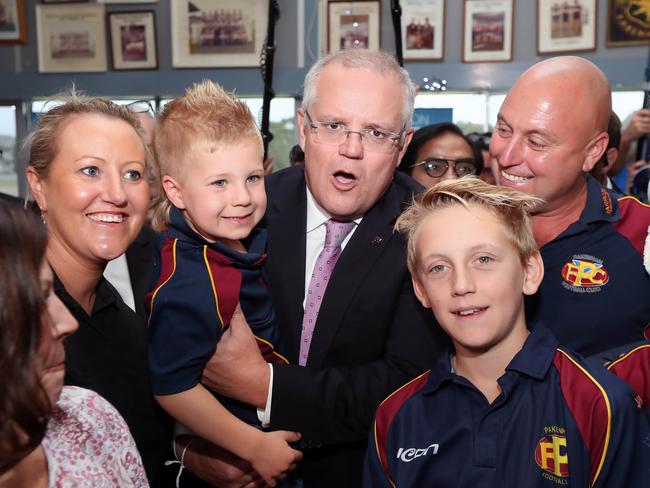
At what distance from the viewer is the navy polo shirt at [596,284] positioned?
1.92 meters

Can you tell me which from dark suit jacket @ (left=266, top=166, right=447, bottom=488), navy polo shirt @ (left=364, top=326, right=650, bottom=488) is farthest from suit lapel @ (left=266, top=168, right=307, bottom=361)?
navy polo shirt @ (left=364, top=326, right=650, bottom=488)

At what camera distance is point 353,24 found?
529 centimetres

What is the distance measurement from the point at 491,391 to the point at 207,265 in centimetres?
80

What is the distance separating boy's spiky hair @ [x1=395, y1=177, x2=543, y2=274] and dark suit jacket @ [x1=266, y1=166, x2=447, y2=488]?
11 centimetres

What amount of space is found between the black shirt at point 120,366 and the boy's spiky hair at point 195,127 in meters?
0.30

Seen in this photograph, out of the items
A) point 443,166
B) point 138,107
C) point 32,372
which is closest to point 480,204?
point 32,372

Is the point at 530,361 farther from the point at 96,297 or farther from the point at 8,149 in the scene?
the point at 8,149

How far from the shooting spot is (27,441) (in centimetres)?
107

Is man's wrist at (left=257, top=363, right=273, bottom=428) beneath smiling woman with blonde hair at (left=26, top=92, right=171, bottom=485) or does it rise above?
beneath

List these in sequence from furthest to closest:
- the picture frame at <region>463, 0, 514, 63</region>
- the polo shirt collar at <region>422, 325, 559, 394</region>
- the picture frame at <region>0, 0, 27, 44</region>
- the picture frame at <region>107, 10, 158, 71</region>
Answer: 1. the picture frame at <region>0, 0, 27, 44</region>
2. the picture frame at <region>107, 10, 158, 71</region>
3. the picture frame at <region>463, 0, 514, 63</region>
4. the polo shirt collar at <region>422, 325, 559, 394</region>

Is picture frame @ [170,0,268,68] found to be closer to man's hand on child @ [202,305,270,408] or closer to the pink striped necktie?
the pink striped necktie

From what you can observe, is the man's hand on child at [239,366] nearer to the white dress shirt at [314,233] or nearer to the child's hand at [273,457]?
the child's hand at [273,457]

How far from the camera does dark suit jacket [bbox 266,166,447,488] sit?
1821 mm

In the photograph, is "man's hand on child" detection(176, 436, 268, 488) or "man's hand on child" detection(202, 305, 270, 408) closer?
"man's hand on child" detection(202, 305, 270, 408)
